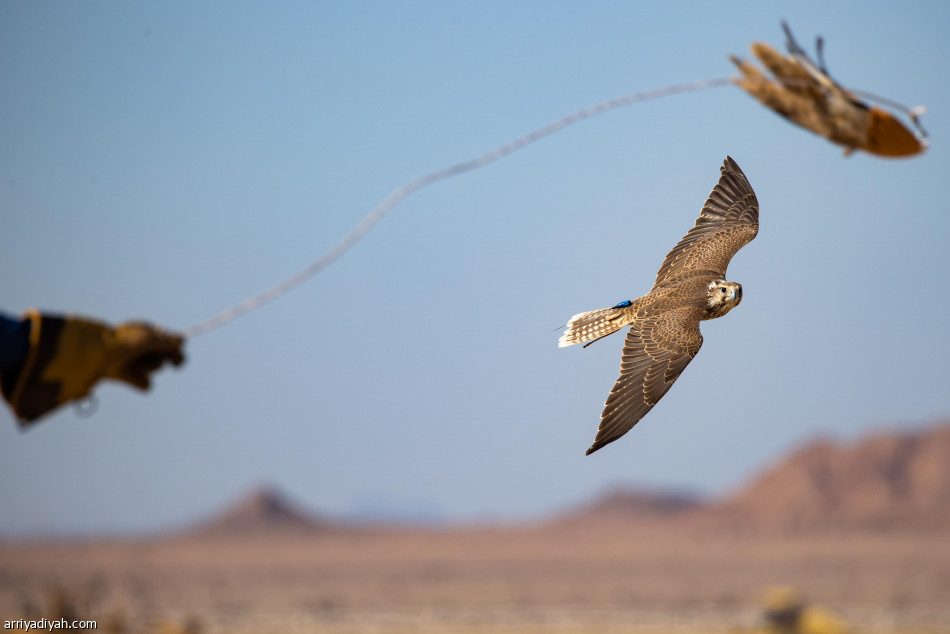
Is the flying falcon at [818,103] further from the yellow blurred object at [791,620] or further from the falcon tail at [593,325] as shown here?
the yellow blurred object at [791,620]

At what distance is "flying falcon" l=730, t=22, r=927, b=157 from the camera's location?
22.1 feet

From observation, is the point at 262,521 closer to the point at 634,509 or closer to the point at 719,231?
the point at 634,509

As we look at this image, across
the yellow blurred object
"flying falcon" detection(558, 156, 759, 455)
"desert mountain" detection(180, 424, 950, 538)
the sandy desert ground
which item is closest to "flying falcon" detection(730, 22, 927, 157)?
"flying falcon" detection(558, 156, 759, 455)

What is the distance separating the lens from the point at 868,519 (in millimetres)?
76875

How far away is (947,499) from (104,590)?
55546mm

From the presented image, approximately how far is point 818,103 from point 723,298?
3043 mm

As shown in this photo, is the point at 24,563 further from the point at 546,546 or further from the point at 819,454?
the point at 819,454

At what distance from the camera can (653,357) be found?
959cm

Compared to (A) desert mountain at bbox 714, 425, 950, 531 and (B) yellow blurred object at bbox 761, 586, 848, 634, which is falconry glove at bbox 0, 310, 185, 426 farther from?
(A) desert mountain at bbox 714, 425, 950, 531

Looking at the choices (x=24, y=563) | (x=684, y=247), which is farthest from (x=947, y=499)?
(x=684, y=247)

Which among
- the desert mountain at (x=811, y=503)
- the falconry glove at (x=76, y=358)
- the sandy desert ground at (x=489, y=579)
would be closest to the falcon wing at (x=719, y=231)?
the falconry glove at (x=76, y=358)

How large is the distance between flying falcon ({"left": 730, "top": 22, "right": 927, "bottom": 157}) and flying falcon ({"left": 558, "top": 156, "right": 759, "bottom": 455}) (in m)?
2.64

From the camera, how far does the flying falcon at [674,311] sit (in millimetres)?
9234

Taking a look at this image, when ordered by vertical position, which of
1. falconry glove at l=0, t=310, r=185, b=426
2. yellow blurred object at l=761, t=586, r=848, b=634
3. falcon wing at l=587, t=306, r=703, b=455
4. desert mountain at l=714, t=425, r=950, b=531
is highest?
desert mountain at l=714, t=425, r=950, b=531
